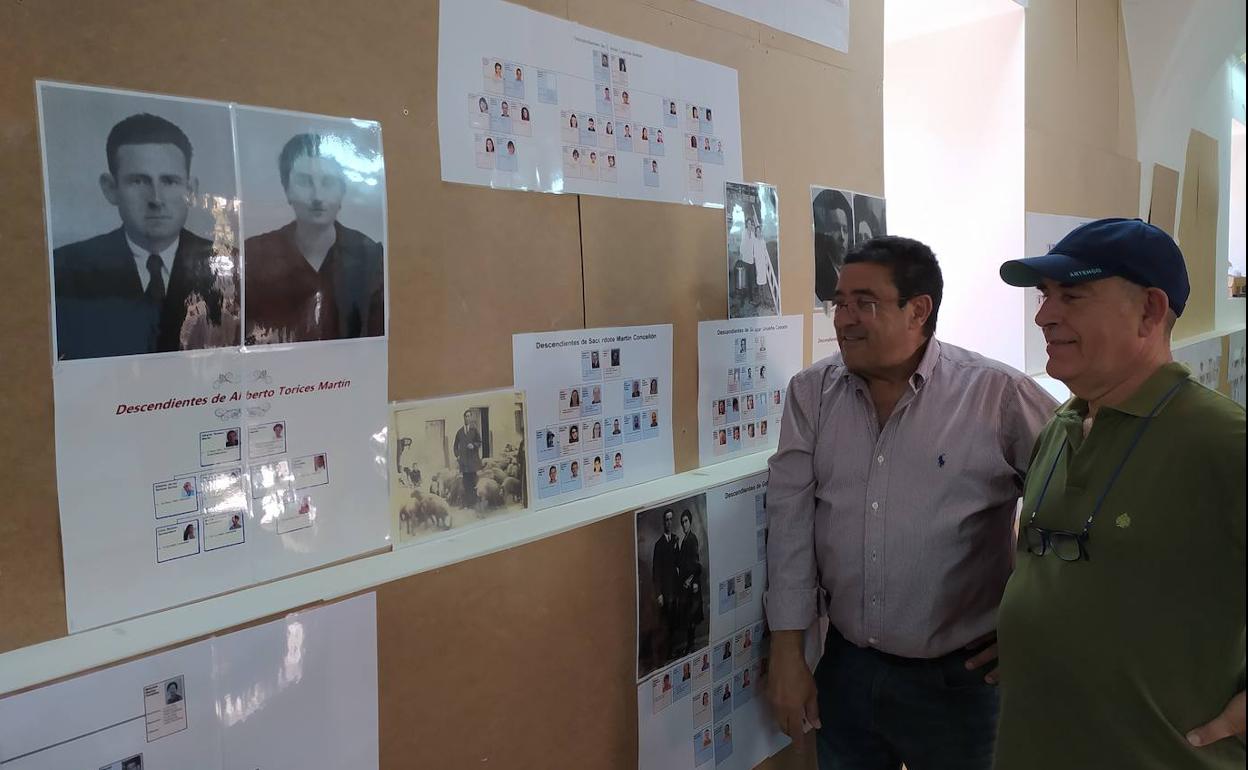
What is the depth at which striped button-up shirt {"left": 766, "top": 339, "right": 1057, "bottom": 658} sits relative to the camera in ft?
4.47

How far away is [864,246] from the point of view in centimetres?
148

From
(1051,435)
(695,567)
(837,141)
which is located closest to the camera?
(1051,435)

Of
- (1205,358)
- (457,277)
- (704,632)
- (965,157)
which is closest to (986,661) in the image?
(704,632)

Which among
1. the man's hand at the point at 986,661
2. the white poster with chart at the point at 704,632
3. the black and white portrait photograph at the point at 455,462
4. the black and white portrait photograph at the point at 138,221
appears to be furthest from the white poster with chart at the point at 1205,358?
the black and white portrait photograph at the point at 138,221

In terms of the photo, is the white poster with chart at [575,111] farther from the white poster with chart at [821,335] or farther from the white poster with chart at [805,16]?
the white poster with chart at [821,335]

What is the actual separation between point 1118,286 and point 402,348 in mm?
960

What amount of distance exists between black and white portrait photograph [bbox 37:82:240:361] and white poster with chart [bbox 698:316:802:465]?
34.5 inches

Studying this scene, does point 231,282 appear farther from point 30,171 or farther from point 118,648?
point 118,648

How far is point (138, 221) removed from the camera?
81cm

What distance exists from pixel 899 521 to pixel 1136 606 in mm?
484

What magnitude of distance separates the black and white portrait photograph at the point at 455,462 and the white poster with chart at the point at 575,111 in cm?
33

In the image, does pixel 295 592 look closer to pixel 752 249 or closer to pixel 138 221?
pixel 138 221

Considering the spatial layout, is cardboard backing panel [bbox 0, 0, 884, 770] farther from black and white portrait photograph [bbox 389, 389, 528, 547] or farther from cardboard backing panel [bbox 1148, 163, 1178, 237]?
cardboard backing panel [bbox 1148, 163, 1178, 237]

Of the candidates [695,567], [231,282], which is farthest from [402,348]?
[695,567]
